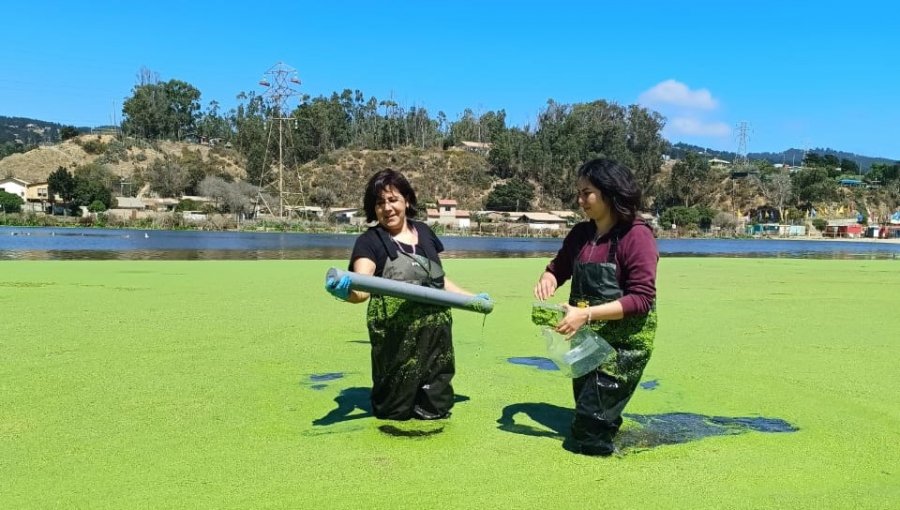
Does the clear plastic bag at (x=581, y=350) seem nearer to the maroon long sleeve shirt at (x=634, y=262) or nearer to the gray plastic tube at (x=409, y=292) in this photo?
the maroon long sleeve shirt at (x=634, y=262)

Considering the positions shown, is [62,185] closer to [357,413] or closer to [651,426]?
[357,413]

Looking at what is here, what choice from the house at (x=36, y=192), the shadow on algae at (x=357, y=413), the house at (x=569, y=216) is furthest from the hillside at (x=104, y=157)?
the shadow on algae at (x=357, y=413)

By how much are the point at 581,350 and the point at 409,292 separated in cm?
76

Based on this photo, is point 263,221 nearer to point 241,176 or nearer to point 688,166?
point 241,176

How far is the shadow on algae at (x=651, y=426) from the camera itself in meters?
3.16

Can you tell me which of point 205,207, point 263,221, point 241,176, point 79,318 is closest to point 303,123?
point 241,176

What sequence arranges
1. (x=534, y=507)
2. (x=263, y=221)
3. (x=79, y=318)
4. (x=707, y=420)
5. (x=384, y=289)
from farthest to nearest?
1. (x=263, y=221)
2. (x=79, y=318)
3. (x=707, y=420)
4. (x=384, y=289)
5. (x=534, y=507)

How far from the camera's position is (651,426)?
3.35 metres

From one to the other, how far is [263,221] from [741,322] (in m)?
59.8

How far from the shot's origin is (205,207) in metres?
73.5

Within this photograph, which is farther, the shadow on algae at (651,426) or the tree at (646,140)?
the tree at (646,140)

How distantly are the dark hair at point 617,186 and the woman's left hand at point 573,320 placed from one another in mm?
459

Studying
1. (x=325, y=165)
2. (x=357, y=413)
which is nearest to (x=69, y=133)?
(x=325, y=165)

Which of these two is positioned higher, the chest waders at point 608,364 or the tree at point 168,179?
the tree at point 168,179
